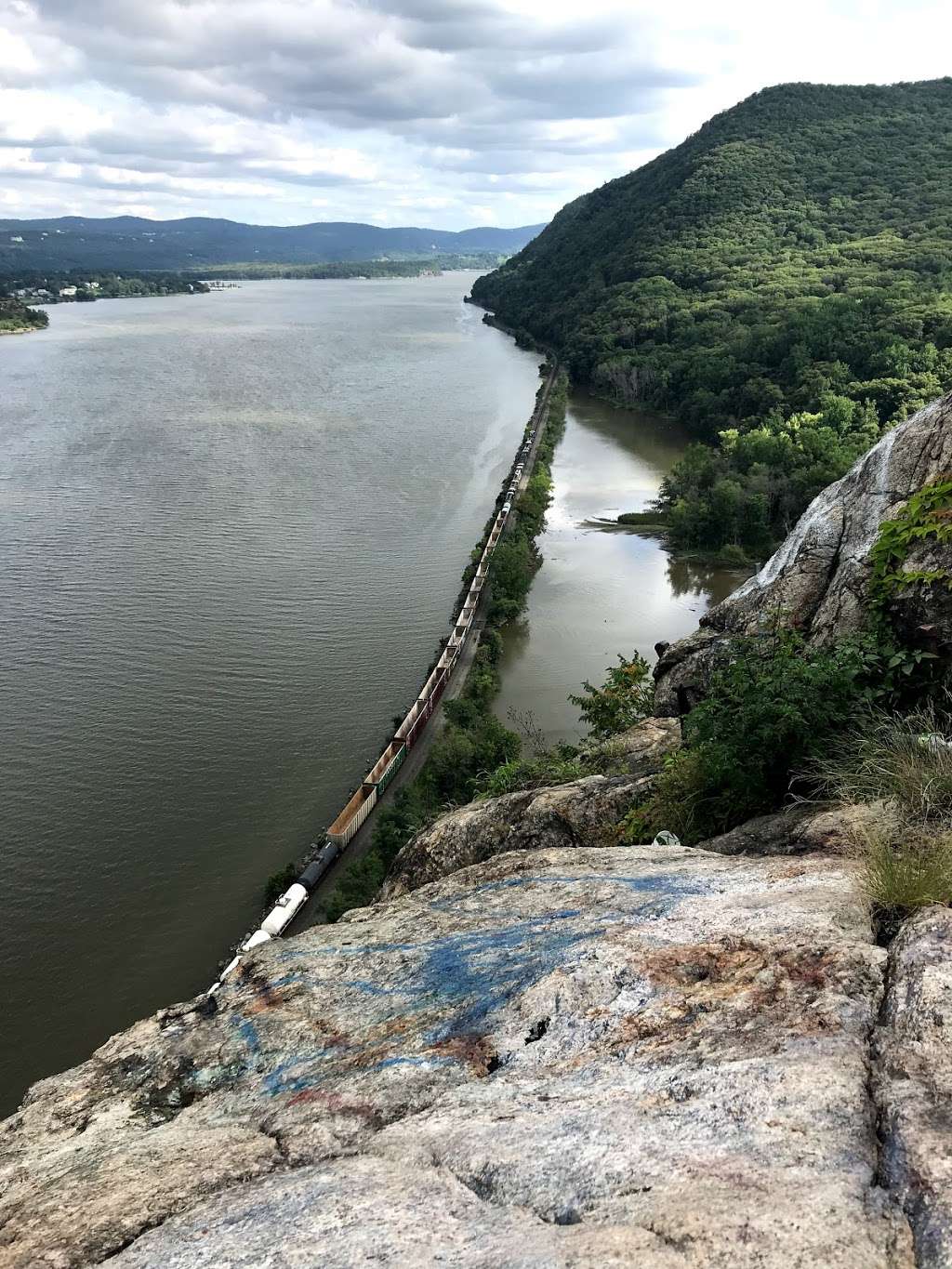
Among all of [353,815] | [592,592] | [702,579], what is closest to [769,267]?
[702,579]

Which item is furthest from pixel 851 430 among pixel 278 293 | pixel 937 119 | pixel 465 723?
pixel 278 293

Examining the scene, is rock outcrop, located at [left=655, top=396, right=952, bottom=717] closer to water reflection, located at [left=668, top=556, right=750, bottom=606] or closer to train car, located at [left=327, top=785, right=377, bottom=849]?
train car, located at [left=327, top=785, right=377, bottom=849]

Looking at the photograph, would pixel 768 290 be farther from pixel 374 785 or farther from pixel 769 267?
pixel 374 785

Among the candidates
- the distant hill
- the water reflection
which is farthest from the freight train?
the distant hill

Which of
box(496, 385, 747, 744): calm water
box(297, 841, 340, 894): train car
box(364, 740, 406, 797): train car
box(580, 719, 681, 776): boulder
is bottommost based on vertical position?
box(297, 841, 340, 894): train car

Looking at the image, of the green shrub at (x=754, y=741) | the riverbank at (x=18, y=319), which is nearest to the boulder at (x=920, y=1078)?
the green shrub at (x=754, y=741)

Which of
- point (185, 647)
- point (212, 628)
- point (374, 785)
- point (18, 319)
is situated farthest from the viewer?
point (18, 319)
